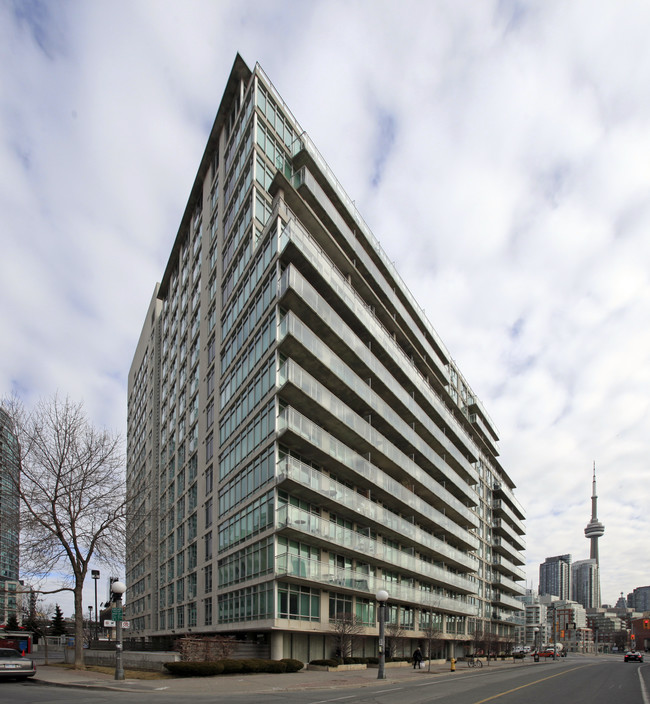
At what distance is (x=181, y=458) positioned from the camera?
57594mm

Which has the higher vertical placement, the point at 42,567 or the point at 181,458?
the point at 181,458

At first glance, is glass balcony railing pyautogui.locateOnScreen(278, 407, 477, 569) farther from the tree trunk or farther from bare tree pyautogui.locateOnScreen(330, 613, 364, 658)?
the tree trunk

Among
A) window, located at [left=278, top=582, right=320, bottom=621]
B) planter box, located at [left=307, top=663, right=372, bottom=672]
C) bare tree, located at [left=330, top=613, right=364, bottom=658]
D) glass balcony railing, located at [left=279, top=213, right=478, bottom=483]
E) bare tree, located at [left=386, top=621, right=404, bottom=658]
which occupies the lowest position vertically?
bare tree, located at [left=386, top=621, right=404, bottom=658]

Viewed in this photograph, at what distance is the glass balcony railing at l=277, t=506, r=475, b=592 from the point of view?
3159 cm

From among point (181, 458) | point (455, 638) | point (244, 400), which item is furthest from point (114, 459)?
Result: point (455, 638)

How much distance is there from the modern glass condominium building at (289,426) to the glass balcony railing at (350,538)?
0.40 feet

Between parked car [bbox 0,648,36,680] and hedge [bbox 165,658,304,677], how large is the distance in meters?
5.55

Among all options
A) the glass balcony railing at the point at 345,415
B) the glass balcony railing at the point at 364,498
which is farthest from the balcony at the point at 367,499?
the glass balcony railing at the point at 345,415

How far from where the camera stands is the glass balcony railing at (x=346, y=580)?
31.0m

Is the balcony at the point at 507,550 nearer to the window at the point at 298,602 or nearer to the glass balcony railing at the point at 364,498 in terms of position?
the glass balcony railing at the point at 364,498

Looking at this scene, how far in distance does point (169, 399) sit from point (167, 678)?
43.3 meters

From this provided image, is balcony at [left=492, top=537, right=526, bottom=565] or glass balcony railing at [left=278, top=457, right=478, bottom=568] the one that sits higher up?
glass balcony railing at [left=278, top=457, right=478, bottom=568]

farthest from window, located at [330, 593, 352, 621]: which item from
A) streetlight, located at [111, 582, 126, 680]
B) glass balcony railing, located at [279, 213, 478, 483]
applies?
glass balcony railing, located at [279, 213, 478, 483]

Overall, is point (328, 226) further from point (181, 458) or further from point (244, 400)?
point (181, 458)
